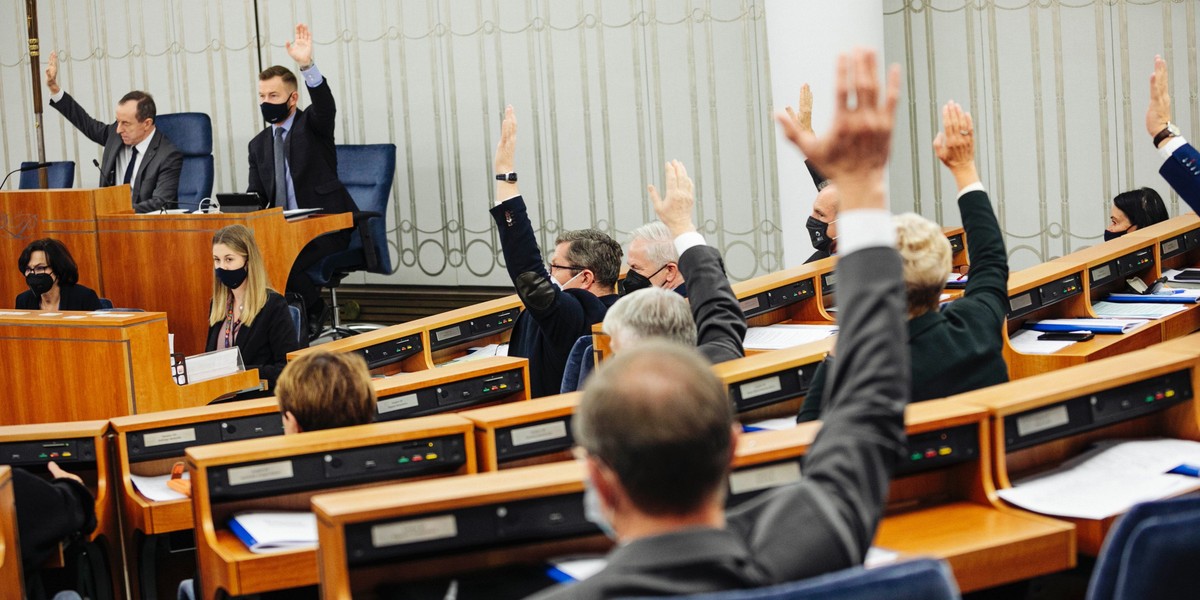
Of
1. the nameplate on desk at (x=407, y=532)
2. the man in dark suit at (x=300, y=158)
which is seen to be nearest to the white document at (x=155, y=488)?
the nameplate on desk at (x=407, y=532)

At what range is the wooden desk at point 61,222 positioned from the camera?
21.4ft

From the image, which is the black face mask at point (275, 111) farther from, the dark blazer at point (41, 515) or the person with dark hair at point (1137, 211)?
the dark blazer at point (41, 515)

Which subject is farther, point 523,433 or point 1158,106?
point 1158,106

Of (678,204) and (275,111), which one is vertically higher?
(275,111)

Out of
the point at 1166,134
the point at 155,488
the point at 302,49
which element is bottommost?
the point at 155,488

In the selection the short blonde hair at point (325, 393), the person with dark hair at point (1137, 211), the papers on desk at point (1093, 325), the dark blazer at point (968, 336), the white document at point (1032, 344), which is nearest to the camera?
the dark blazer at point (968, 336)

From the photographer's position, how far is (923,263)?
2662 millimetres

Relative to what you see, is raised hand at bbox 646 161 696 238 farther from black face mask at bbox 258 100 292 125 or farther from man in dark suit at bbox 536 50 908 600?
black face mask at bbox 258 100 292 125

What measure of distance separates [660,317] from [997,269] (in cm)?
75

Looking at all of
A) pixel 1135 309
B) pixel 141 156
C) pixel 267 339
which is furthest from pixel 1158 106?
pixel 141 156

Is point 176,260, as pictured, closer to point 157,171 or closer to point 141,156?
point 157,171

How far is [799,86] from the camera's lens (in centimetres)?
659

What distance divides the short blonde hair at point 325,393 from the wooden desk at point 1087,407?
1219 millimetres

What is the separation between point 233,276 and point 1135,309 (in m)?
3.37
